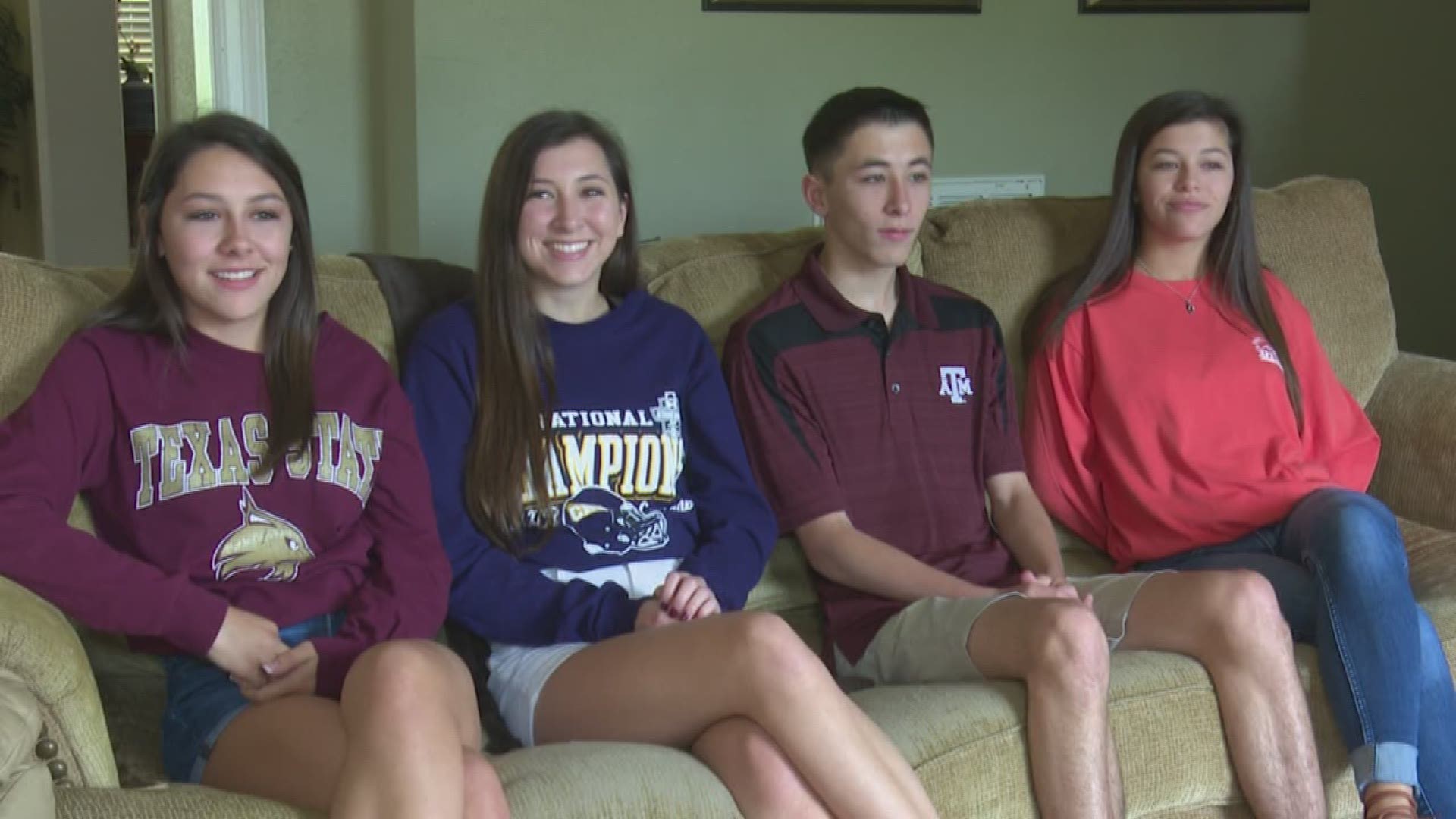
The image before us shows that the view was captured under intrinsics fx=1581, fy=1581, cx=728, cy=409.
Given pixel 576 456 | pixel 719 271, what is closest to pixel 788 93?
pixel 719 271

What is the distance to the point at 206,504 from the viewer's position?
1.82 m

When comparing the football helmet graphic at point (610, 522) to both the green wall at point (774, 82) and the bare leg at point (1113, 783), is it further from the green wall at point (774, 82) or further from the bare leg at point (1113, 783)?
the green wall at point (774, 82)

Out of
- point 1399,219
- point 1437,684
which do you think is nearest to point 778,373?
point 1437,684

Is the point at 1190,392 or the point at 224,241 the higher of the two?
the point at 224,241

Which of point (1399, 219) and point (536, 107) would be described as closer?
point (536, 107)

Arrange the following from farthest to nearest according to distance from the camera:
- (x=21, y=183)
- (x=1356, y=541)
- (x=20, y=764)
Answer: (x=21, y=183) < (x=1356, y=541) < (x=20, y=764)

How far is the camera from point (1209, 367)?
2.44 meters

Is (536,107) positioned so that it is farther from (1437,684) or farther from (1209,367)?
(1437,684)

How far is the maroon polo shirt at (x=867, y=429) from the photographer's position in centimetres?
220

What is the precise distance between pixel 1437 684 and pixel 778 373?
0.96 m

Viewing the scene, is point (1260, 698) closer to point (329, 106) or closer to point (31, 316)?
point (31, 316)

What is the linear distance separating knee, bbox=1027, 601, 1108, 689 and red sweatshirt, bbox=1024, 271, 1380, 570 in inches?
22.8

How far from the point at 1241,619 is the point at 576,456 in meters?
0.86

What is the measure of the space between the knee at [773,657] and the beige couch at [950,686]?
128 millimetres
